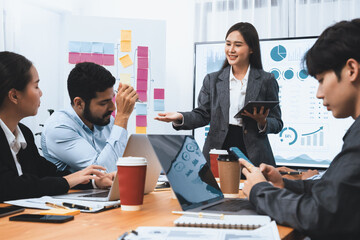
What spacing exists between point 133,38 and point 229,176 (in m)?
2.58

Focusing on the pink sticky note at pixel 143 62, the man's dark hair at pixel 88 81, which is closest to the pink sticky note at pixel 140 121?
the pink sticky note at pixel 143 62

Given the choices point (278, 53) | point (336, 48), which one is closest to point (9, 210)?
point (336, 48)

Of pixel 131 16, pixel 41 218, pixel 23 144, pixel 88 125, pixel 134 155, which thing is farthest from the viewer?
pixel 131 16

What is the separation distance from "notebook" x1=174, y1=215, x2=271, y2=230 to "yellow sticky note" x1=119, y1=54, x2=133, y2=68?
282 cm

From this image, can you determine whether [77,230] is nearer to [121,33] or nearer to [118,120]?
[118,120]

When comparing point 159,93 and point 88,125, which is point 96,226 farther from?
point 159,93

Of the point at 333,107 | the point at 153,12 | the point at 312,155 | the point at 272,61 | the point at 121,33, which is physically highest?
the point at 153,12

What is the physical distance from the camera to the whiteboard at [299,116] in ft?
10.6

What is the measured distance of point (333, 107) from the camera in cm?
100

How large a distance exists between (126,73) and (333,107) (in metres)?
2.76

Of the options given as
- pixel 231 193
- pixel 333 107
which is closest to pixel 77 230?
pixel 231 193

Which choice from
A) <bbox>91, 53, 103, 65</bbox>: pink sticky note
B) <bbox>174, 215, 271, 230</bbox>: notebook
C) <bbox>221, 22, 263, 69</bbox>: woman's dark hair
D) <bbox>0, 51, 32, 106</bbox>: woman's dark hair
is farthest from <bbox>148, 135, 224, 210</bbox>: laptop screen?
<bbox>91, 53, 103, 65</bbox>: pink sticky note

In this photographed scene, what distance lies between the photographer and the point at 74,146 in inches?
66.8

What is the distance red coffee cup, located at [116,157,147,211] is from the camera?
101cm
